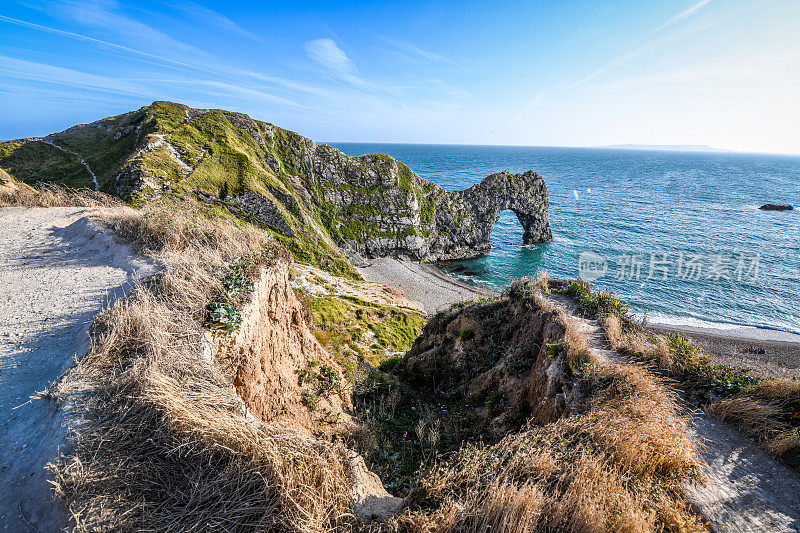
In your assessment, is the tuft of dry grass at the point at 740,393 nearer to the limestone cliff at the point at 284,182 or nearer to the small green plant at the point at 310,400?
the small green plant at the point at 310,400

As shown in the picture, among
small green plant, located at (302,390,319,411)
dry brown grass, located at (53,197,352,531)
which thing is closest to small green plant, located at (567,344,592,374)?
dry brown grass, located at (53,197,352,531)

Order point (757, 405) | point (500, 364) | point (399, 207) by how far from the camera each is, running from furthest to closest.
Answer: point (399, 207) < point (500, 364) < point (757, 405)

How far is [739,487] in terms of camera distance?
20.7 ft

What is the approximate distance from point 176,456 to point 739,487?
10.5m

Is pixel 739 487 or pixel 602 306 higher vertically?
pixel 602 306

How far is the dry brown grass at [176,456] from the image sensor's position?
4.22 m

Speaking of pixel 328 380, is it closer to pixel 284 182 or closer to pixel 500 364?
pixel 500 364

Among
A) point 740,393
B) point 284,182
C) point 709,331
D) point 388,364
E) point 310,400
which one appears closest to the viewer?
point 740,393

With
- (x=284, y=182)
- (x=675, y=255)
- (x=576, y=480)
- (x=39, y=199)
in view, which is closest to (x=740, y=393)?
(x=576, y=480)

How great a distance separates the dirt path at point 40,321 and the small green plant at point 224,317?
2405 millimetres

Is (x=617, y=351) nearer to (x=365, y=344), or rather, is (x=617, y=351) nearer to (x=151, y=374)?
(x=151, y=374)

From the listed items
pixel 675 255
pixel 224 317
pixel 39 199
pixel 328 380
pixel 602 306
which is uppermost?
pixel 39 199

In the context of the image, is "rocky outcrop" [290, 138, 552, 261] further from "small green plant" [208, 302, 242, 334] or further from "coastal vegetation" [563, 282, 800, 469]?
"coastal vegetation" [563, 282, 800, 469]

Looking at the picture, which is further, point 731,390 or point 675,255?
point 675,255
